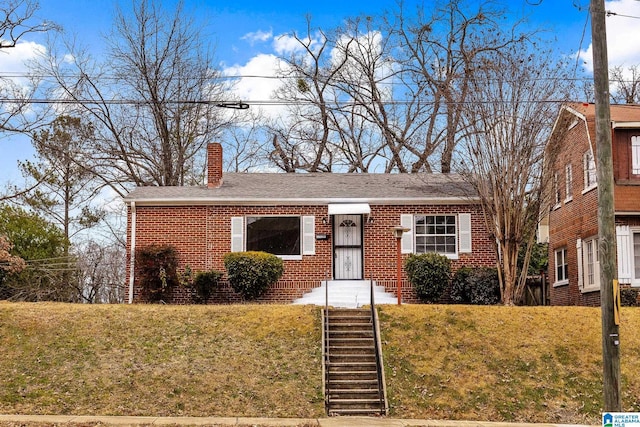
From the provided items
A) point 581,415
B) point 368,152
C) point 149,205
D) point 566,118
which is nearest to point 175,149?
point 368,152

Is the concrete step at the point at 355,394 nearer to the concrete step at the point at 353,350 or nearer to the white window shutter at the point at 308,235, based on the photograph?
the concrete step at the point at 353,350

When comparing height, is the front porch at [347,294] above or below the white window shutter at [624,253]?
below

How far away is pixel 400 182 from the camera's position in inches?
1022

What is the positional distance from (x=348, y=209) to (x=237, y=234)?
3.50 metres

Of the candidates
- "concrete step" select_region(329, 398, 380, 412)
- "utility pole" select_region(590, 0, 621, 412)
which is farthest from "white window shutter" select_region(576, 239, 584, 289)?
"utility pole" select_region(590, 0, 621, 412)

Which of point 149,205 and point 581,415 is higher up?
point 149,205

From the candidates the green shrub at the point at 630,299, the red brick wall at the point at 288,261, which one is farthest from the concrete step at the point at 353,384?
the green shrub at the point at 630,299

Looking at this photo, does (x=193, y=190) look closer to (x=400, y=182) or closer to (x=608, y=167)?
(x=400, y=182)

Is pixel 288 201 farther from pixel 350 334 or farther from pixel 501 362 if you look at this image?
pixel 501 362

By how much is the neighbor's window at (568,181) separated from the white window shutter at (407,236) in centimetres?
524

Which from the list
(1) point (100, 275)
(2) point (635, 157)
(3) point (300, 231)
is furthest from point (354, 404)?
(1) point (100, 275)

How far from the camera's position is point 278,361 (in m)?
16.5

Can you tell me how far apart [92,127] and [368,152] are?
13.0 metres

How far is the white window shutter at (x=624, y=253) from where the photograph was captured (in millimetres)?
21312
